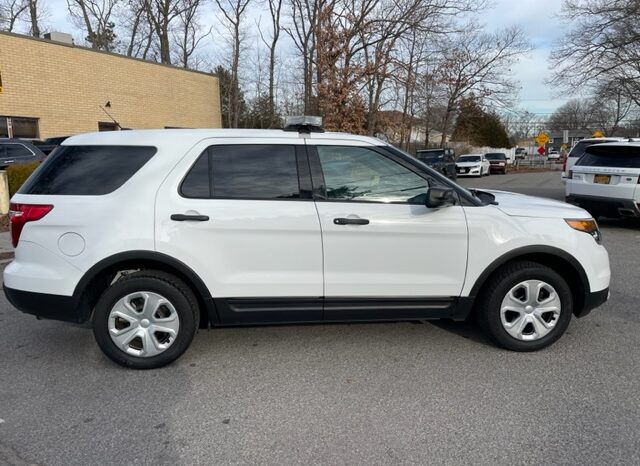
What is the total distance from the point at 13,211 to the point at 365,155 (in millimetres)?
2653

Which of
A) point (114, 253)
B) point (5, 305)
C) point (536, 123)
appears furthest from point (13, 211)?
point (536, 123)

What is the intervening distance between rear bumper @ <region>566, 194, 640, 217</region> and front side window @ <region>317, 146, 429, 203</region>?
280 inches

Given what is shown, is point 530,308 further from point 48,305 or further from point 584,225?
point 48,305

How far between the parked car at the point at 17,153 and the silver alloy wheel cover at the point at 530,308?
1291 centimetres

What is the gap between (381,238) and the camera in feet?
12.0

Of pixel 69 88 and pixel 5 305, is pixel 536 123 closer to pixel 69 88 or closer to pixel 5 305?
pixel 69 88

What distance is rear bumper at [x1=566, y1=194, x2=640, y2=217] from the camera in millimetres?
8977

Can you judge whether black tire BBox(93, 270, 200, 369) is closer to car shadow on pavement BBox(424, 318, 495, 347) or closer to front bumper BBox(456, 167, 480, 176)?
car shadow on pavement BBox(424, 318, 495, 347)

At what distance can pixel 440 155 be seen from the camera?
91.5ft

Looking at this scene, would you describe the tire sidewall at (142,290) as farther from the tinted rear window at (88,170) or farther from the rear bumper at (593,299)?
the rear bumper at (593,299)

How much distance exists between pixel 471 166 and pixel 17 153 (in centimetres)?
2551

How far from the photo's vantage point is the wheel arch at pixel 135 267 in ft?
11.5

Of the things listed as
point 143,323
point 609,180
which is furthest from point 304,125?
A: point 609,180

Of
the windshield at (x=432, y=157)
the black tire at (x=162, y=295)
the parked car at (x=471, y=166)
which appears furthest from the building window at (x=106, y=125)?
the parked car at (x=471, y=166)
